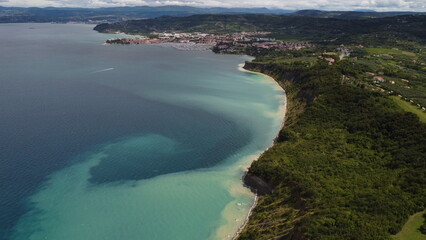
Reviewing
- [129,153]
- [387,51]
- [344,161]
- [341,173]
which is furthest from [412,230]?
[387,51]

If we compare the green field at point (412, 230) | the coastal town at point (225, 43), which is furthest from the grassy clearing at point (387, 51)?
the green field at point (412, 230)

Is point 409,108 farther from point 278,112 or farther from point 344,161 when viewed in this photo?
point 278,112

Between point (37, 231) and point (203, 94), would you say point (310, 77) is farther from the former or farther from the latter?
point (37, 231)

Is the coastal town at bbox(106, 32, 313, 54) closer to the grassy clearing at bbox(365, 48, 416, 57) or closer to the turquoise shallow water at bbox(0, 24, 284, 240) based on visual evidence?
the grassy clearing at bbox(365, 48, 416, 57)

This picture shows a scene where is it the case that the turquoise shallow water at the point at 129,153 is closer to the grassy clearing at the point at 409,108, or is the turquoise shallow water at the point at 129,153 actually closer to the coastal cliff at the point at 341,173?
the coastal cliff at the point at 341,173

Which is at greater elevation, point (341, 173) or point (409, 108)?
point (409, 108)

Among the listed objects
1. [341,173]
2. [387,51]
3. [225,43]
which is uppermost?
[387,51]

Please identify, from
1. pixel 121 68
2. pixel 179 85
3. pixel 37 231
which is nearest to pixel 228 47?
pixel 121 68
